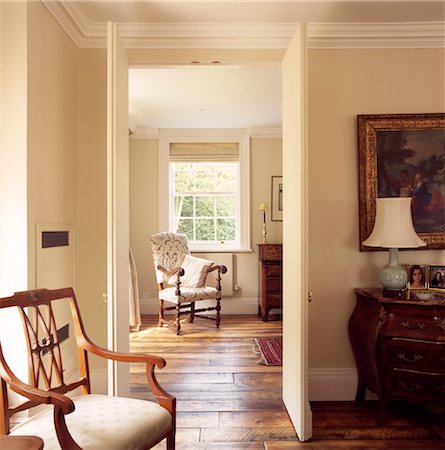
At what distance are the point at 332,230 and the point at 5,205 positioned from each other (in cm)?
203

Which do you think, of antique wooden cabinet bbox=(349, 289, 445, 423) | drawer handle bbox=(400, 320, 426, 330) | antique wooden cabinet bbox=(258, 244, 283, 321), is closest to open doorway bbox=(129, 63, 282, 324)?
antique wooden cabinet bbox=(258, 244, 283, 321)

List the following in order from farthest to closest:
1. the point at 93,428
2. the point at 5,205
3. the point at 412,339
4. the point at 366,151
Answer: the point at 366,151 < the point at 412,339 < the point at 5,205 < the point at 93,428

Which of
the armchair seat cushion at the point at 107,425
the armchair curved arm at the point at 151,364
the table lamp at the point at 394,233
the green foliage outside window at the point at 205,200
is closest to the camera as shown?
the armchair seat cushion at the point at 107,425

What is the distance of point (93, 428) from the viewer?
1.45 m

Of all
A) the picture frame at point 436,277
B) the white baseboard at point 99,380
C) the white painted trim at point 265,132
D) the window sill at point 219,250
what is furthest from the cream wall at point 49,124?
the white painted trim at point 265,132

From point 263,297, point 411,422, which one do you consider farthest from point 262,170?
point 411,422

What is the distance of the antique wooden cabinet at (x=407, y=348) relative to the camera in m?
2.29

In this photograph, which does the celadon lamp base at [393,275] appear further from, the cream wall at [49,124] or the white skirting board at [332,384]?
the cream wall at [49,124]

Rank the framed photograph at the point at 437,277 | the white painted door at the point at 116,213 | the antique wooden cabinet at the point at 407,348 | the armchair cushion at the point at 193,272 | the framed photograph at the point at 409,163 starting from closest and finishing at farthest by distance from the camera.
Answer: the white painted door at the point at 116,213
the antique wooden cabinet at the point at 407,348
the framed photograph at the point at 437,277
the framed photograph at the point at 409,163
the armchair cushion at the point at 193,272

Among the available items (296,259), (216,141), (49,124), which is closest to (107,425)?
(296,259)

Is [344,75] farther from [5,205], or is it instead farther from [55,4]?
[5,205]

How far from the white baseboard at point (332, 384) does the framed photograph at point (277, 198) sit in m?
3.01

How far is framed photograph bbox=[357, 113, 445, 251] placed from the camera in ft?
8.89

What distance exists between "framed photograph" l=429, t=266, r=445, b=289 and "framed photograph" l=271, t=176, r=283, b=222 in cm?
302
